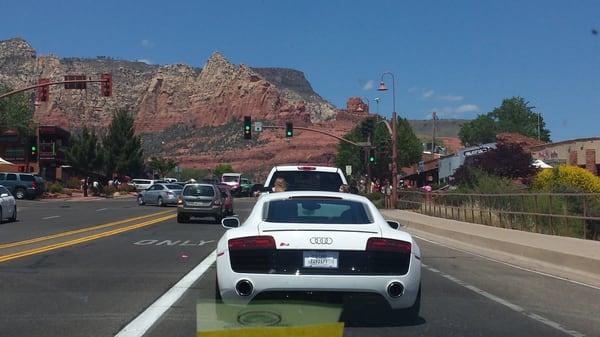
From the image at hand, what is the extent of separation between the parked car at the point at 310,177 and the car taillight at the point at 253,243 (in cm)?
811

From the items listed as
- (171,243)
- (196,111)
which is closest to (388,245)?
(171,243)

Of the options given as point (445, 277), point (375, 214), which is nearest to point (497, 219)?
point (445, 277)

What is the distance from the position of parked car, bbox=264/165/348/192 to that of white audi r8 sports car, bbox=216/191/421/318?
313 inches

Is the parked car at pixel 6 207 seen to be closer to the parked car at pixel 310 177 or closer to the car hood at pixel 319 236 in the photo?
the parked car at pixel 310 177

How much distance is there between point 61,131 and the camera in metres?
89.1

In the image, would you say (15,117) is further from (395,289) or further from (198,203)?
(395,289)

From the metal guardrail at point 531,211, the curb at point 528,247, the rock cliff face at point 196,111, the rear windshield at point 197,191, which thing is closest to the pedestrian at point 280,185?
the curb at point 528,247

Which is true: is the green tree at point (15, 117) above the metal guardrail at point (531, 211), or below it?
above

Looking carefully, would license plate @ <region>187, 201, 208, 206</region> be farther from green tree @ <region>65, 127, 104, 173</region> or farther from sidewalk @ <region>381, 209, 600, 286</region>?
green tree @ <region>65, 127, 104, 173</region>

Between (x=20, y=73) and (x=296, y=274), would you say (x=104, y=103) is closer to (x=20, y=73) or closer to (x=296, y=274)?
(x=20, y=73)

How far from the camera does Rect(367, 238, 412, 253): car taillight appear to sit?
8.02 m

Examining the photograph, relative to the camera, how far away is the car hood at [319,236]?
7.94 m

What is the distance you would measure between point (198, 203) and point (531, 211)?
13.0 metres

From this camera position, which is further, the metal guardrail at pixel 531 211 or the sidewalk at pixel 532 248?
the metal guardrail at pixel 531 211
